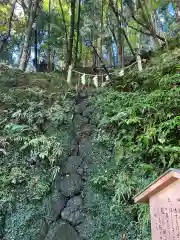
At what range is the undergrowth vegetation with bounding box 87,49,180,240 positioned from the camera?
4.41 metres

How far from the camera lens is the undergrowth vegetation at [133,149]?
4410 millimetres

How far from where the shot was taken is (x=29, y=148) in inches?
235

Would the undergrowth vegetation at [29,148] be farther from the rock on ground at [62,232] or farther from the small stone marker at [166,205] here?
the small stone marker at [166,205]

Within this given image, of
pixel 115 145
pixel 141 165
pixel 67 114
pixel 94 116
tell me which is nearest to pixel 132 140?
pixel 115 145

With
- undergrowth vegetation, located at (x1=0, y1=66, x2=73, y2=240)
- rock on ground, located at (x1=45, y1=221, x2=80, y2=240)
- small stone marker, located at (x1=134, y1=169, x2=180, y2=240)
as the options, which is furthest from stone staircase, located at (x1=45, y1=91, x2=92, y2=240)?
small stone marker, located at (x1=134, y1=169, x2=180, y2=240)

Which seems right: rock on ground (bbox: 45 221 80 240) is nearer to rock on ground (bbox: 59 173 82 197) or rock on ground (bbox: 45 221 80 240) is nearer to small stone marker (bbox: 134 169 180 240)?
rock on ground (bbox: 59 173 82 197)

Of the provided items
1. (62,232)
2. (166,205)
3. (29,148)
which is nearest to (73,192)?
(62,232)

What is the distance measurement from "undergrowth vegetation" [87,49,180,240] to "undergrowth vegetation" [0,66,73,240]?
0.90 metres

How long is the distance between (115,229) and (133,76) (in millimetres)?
3999

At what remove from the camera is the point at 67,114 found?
22.4 ft

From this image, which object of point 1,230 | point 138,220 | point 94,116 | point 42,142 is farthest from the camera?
point 94,116

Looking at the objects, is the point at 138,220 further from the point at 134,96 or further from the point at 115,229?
the point at 134,96

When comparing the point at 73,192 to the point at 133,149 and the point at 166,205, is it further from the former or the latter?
the point at 166,205

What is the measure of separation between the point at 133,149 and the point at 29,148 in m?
2.38
